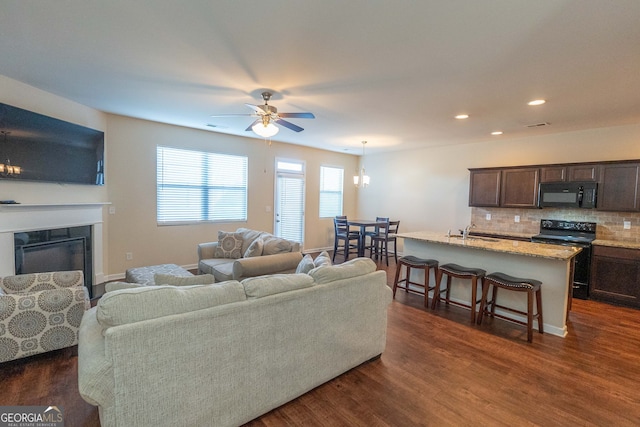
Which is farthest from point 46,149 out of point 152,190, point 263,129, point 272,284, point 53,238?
point 272,284

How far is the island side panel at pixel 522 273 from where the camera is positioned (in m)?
3.20

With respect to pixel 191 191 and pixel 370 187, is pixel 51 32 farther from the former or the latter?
pixel 370 187

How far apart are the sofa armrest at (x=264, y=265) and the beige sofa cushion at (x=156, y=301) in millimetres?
1374

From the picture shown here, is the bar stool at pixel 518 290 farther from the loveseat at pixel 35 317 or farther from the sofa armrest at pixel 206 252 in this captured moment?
the loveseat at pixel 35 317

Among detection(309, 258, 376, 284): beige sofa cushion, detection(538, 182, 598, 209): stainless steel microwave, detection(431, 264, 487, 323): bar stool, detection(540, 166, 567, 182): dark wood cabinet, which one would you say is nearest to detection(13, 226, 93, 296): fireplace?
detection(309, 258, 376, 284): beige sofa cushion

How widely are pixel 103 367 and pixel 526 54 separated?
3.50 metres

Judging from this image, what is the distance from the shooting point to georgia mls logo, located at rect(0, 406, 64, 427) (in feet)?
6.04

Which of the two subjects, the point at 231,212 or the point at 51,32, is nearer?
the point at 51,32

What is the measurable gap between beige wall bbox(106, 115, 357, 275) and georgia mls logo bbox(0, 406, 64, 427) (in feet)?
10.4

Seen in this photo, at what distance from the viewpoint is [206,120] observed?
4855 mm

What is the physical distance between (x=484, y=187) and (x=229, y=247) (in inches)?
185

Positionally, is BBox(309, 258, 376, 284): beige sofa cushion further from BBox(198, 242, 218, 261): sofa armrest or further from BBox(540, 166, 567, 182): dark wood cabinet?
BBox(540, 166, 567, 182): dark wood cabinet

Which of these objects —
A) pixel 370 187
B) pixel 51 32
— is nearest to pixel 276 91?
pixel 51 32

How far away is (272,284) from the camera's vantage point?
1.99 m
